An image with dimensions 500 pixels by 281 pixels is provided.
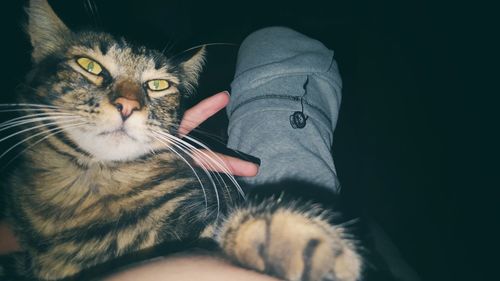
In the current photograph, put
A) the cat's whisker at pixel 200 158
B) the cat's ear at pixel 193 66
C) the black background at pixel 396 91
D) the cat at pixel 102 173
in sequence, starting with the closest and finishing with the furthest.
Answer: the cat at pixel 102 173 < the cat's whisker at pixel 200 158 < the cat's ear at pixel 193 66 < the black background at pixel 396 91

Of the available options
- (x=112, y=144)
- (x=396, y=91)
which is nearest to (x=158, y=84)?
(x=112, y=144)

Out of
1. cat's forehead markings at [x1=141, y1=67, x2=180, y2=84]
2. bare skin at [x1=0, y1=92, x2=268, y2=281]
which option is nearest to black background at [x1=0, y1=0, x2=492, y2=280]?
cat's forehead markings at [x1=141, y1=67, x2=180, y2=84]

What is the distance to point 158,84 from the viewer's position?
0.93 meters

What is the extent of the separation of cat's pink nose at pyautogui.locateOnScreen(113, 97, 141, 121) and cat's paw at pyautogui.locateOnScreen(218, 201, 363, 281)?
0.40 m

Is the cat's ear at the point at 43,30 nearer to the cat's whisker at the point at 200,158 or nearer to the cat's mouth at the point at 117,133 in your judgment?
the cat's mouth at the point at 117,133

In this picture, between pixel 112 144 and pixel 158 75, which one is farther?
pixel 158 75

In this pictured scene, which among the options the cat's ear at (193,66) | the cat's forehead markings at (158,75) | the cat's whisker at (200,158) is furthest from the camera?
the cat's ear at (193,66)

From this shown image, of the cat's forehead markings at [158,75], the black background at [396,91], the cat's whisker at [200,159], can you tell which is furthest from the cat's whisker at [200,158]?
the black background at [396,91]

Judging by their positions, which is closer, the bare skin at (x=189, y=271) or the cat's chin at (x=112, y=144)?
the bare skin at (x=189, y=271)

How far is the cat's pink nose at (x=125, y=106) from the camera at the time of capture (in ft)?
2.29

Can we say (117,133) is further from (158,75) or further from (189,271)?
(189,271)

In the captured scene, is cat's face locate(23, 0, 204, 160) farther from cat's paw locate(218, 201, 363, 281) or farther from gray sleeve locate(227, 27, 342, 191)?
cat's paw locate(218, 201, 363, 281)

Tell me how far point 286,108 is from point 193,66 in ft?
1.33

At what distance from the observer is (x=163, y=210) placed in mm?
708
